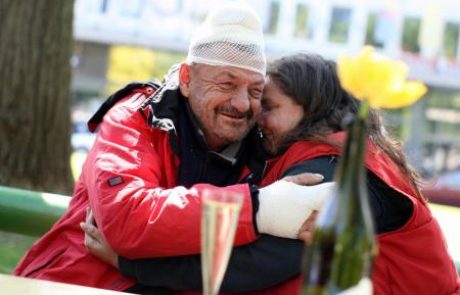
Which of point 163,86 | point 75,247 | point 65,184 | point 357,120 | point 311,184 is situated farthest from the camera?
point 65,184

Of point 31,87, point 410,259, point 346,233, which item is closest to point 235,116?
point 410,259

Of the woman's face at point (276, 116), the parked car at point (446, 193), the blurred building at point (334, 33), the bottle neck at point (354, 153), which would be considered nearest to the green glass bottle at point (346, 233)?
the bottle neck at point (354, 153)

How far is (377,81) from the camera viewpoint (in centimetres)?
120

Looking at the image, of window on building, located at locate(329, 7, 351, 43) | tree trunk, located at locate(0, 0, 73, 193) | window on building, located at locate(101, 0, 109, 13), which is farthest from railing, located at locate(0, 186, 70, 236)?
window on building, located at locate(101, 0, 109, 13)

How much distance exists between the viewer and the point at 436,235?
2.26 m

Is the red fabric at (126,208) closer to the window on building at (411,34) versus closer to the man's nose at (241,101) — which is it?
the man's nose at (241,101)

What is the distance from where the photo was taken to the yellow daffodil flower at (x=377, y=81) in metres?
1.20

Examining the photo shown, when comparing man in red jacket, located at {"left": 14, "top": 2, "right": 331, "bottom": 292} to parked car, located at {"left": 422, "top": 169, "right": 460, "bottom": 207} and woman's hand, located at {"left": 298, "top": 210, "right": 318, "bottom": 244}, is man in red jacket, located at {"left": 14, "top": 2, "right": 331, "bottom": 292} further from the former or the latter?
parked car, located at {"left": 422, "top": 169, "right": 460, "bottom": 207}

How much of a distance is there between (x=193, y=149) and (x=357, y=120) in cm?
136

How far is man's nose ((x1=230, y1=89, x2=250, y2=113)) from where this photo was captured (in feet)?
8.43

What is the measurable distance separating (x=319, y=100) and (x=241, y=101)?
0.82 feet

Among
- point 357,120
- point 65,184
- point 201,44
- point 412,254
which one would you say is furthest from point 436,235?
point 65,184

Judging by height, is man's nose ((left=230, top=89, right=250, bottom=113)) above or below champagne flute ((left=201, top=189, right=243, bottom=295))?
below

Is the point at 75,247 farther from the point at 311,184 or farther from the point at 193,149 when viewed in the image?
the point at 311,184
